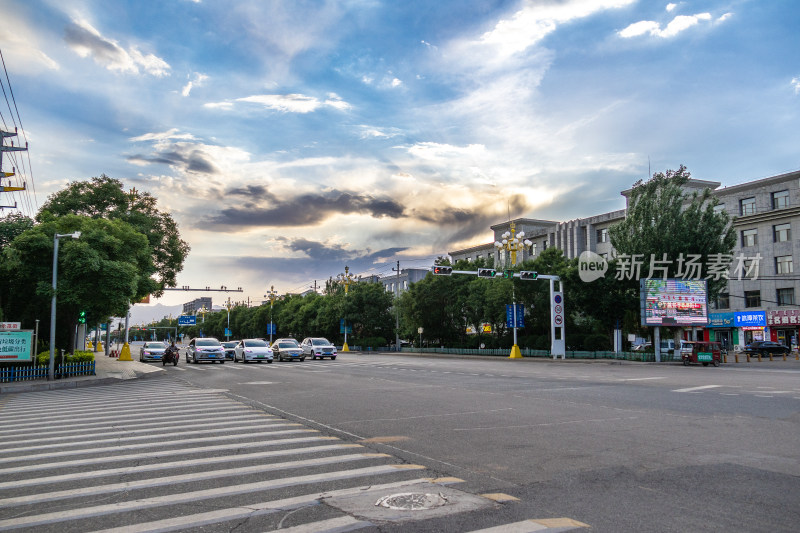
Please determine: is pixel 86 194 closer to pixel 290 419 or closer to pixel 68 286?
pixel 68 286

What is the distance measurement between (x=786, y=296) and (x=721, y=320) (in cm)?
676

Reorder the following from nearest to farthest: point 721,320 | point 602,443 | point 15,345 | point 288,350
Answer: point 602,443, point 15,345, point 288,350, point 721,320

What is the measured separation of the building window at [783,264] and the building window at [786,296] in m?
1.75

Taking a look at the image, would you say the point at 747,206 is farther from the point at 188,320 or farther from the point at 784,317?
the point at 188,320

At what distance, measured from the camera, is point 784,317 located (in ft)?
175

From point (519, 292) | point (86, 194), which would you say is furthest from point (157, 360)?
point (519, 292)

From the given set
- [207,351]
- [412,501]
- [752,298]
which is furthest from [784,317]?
[412,501]

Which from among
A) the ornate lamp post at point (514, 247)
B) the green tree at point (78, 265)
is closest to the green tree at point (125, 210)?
the green tree at point (78, 265)

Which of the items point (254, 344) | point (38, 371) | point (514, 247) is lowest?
point (38, 371)

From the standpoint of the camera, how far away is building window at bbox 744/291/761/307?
2215 inches

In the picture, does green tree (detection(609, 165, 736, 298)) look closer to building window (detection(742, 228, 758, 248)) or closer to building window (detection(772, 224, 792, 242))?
building window (detection(772, 224, 792, 242))

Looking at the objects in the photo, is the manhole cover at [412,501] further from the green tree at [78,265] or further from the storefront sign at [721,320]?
the storefront sign at [721,320]

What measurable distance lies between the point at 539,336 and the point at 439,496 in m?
43.9

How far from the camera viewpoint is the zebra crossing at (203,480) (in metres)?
5.09
